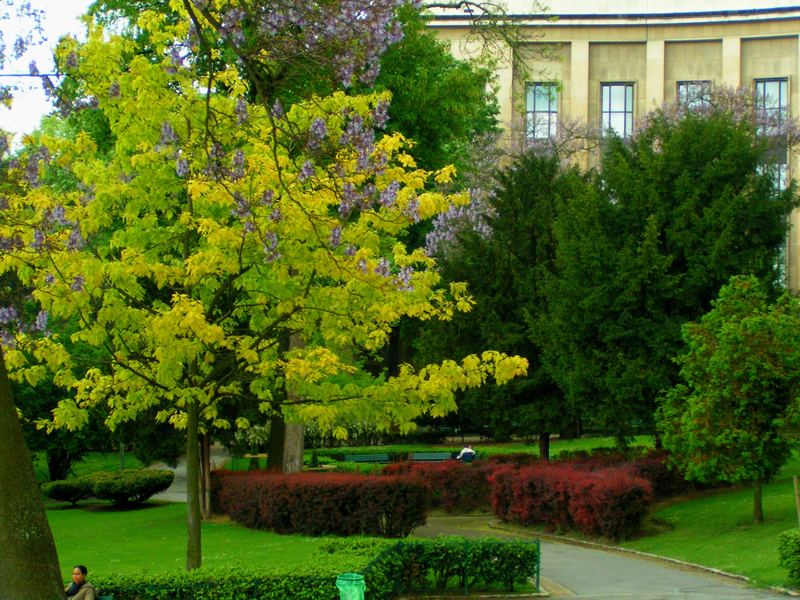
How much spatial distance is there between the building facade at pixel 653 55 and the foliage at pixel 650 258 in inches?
1442

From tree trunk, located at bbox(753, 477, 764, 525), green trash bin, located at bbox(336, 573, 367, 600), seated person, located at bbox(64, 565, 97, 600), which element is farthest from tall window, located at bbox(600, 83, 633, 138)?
green trash bin, located at bbox(336, 573, 367, 600)

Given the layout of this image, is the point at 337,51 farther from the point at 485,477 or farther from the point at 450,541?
the point at 485,477

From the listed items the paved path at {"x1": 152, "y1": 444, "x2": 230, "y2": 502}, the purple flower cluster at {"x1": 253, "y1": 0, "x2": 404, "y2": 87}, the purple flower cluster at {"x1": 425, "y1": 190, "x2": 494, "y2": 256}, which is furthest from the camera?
the purple flower cluster at {"x1": 425, "y1": 190, "x2": 494, "y2": 256}

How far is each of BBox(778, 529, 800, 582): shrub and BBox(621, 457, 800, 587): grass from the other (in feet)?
0.82

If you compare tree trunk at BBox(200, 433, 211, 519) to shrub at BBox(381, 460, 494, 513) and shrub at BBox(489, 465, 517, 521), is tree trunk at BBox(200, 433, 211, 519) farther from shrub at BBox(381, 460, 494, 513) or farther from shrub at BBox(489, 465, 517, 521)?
Answer: shrub at BBox(489, 465, 517, 521)

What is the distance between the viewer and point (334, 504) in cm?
2350

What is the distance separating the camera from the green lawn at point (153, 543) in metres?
20.0

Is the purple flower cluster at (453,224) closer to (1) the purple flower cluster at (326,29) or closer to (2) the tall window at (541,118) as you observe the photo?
(2) the tall window at (541,118)

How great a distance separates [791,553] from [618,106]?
54.5 meters

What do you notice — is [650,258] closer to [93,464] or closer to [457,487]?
[457,487]

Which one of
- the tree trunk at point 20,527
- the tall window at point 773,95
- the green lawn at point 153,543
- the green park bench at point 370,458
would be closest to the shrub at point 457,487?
the green lawn at point 153,543

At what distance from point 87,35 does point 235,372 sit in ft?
17.1

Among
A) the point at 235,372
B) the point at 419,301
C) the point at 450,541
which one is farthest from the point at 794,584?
the point at 235,372

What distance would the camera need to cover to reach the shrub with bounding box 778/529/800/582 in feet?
56.0
